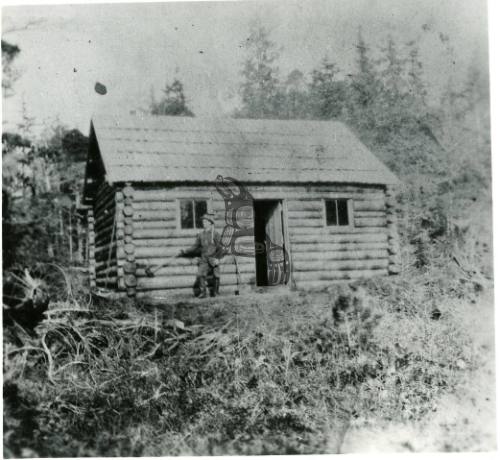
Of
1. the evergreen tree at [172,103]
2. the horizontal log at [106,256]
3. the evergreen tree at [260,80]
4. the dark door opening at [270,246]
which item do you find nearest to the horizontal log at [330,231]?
the dark door opening at [270,246]

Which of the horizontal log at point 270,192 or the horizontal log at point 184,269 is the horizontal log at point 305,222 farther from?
the horizontal log at point 184,269

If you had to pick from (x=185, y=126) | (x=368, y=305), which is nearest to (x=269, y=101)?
(x=185, y=126)

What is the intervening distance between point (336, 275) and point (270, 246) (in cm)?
110

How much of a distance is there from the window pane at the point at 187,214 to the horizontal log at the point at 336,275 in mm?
1787

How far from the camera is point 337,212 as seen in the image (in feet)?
25.1

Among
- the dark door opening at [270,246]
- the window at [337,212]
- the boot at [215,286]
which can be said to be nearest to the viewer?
the boot at [215,286]

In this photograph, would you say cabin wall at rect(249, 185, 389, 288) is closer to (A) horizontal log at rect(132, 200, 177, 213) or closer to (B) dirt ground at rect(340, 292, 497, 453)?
(A) horizontal log at rect(132, 200, 177, 213)

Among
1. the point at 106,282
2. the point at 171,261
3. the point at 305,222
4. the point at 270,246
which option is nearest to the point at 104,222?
the point at 106,282

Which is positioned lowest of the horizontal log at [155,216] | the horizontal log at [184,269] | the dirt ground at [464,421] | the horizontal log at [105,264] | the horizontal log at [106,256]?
the dirt ground at [464,421]

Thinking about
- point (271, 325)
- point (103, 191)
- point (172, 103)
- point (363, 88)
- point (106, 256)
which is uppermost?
point (363, 88)

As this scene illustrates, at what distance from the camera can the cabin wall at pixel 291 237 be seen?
22.4 ft

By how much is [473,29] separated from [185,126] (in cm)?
420

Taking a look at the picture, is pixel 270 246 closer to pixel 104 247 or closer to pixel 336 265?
Answer: pixel 336 265

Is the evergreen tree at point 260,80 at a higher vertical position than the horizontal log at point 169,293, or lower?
higher
